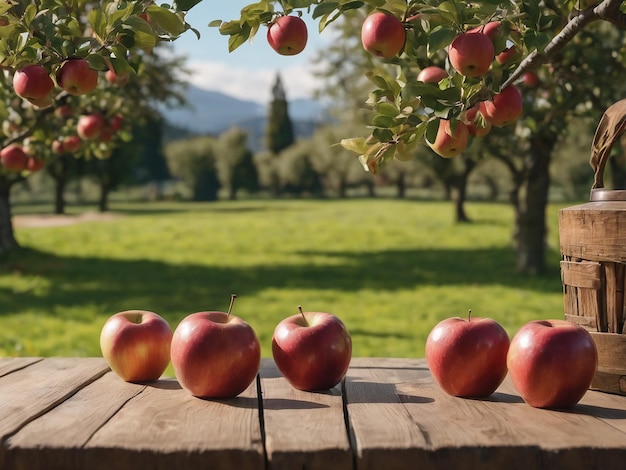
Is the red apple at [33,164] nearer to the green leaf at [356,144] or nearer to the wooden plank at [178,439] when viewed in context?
the green leaf at [356,144]

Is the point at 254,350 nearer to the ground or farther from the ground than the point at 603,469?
farther from the ground

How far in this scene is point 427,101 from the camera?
227 centimetres

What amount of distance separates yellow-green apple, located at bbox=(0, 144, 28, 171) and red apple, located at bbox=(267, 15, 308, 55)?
2.42 m

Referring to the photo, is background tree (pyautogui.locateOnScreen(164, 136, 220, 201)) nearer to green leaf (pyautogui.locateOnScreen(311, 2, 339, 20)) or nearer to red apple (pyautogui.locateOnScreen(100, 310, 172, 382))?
red apple (pyautogui.locateOnScreen(100, 310, 172, 382))

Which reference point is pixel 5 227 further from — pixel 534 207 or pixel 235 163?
pixel 235 163

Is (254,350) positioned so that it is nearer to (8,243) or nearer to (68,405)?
(68,405)

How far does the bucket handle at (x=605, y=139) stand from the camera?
2391mm

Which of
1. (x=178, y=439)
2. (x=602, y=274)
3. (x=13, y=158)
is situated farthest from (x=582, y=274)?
(x=13, y=158)

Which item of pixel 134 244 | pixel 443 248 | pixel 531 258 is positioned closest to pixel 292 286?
pixel 531 258

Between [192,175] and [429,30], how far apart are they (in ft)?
188

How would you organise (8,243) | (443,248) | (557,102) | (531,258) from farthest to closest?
(443,248), (8,243), (531,258), (557,102)

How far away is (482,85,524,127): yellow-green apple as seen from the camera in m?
2.62

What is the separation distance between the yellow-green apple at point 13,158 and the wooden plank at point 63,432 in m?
2.43

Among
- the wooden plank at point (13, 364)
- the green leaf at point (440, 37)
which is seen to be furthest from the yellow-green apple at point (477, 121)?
the wooden plank at point (13, 364)
